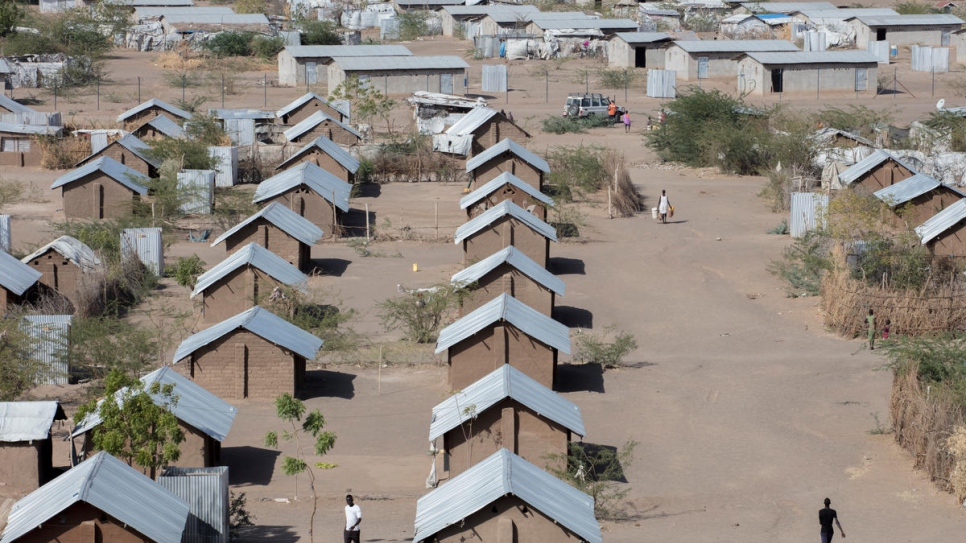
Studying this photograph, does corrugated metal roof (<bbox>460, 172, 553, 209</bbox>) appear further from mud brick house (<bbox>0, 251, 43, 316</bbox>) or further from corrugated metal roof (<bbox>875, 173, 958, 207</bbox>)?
mud brick house (<bbox>0, 251, 43, 316</bbox>)

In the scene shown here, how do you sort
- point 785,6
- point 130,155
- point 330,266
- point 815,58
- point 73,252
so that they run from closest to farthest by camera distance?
point 73,252 → point 330,266 → point 130,155 → point 815,58 → point 785,6

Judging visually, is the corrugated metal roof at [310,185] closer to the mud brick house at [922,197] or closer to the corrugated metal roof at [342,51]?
the mud brick house at [922,197]

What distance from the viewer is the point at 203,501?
58.2 feet

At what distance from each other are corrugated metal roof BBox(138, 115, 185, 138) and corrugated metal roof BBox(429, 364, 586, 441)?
95.7 ft

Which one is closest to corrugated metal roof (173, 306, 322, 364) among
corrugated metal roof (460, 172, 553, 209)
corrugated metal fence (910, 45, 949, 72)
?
corrugated metal roof (460, 172, 553, 209)

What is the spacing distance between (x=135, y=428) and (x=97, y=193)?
73.9 ft

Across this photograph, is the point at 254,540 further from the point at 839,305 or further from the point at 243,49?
the point at 243,49

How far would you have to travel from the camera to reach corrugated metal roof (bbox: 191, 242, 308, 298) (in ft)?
93.6

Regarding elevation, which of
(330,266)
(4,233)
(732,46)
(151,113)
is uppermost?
(732,46)

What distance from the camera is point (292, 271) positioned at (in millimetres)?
29344

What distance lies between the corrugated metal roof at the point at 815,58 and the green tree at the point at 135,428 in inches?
1862

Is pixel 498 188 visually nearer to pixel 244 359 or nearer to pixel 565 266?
pixel 565 266

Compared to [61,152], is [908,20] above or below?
above

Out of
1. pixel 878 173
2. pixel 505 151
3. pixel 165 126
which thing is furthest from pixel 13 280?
pixel 878 173
